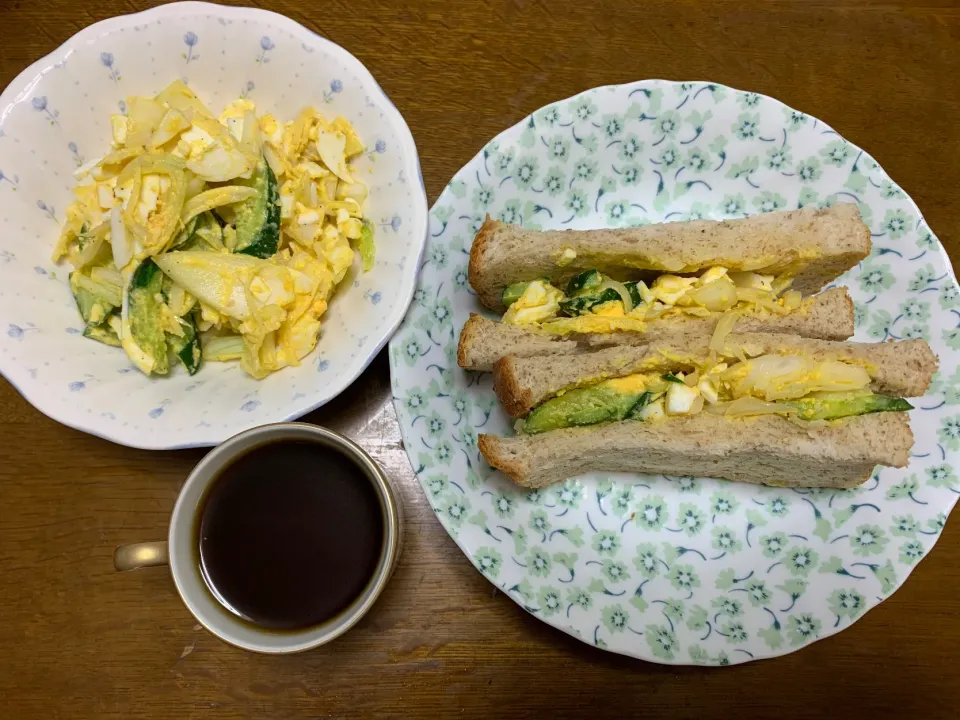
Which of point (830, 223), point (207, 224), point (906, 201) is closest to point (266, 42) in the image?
point (207, 224)

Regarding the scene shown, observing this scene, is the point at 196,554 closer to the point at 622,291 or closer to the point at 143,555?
the point at 143,555

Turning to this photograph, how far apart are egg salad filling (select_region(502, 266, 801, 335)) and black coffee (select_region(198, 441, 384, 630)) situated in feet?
2.37

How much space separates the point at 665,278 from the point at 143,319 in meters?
1.52

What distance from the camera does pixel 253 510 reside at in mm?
1609

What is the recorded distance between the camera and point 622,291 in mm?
1773

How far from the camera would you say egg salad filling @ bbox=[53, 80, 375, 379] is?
157 cm

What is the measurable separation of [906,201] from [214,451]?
2.19m

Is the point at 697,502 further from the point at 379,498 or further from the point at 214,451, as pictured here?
the point at 214,451

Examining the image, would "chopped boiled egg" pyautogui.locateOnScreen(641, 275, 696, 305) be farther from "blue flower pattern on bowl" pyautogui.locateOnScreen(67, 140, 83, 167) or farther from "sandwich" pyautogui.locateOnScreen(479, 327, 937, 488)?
"blue flower pattern on bowl" pyautogui.locateOnScreen(67, 140, 83, 167)

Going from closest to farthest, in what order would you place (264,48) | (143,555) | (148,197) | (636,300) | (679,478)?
(143,555), (148,197), (264,48), (636,300), (679,478)

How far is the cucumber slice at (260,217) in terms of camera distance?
1.66 m

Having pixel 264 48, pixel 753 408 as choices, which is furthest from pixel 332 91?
pixel 753 408

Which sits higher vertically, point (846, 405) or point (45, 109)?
point (45, 109)

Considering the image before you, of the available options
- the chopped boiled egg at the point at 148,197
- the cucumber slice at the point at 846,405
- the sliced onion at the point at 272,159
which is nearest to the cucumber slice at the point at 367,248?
the sliced onion at the point at 272,159
